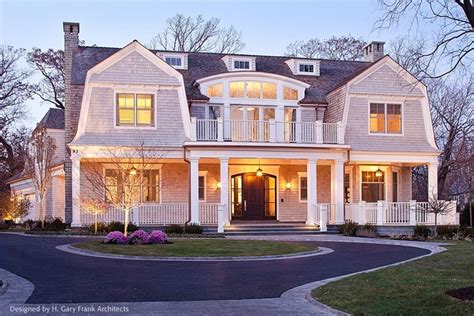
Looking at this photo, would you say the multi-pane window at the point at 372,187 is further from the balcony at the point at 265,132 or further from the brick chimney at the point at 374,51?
the brick chimney at the point at 374,51

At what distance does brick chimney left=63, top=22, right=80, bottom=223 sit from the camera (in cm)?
2680

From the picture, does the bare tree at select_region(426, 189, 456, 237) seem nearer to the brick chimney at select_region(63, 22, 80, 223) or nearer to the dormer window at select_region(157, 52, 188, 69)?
the dormer window at select_region(157, 52, 188, 69)

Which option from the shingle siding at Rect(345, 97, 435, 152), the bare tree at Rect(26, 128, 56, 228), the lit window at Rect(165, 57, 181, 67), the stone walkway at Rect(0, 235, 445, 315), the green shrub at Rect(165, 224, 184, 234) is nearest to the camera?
the stone walkway at Rect(0, 235, 445, 315)

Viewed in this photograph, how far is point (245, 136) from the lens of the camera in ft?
87.9

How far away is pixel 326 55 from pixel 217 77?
2358 centimetres

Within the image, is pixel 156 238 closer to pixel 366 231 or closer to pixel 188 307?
pixel 366 231

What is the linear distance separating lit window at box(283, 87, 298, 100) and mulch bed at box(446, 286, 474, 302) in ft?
65.3

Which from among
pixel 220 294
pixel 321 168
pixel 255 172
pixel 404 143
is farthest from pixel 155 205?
pixel 220 294

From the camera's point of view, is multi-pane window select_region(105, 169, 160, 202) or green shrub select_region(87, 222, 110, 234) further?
green shrub select_region(87, 222, 110, 234)

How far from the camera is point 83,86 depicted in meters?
27.4

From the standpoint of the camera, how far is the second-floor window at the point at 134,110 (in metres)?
26.3

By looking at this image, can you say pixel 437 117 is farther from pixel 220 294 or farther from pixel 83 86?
pixel 220 294

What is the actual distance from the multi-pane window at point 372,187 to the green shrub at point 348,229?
4.40 meters

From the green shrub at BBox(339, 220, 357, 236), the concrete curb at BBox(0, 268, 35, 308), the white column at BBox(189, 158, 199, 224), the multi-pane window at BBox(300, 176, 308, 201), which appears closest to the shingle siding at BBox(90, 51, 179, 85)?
the white column at BBox(189, 158, 199, 224)
